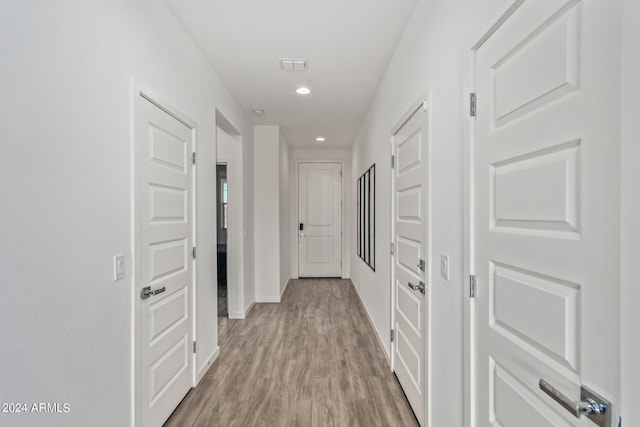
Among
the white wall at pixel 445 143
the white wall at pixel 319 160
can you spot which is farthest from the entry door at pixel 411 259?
the white wall at pixel 319 160

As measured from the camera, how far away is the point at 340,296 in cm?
507

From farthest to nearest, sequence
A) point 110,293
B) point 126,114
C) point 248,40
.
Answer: point 248,40
point 126,114
point 110,293

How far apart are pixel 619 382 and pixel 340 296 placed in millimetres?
4508

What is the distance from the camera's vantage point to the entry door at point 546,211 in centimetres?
71

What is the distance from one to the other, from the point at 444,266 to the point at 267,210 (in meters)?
3.37

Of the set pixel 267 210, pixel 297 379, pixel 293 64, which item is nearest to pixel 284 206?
pixel 267 210

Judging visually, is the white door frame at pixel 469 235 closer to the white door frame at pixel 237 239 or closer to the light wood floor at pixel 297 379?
the light wood floor at pixel 297 379

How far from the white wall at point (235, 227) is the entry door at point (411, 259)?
6.64 ft

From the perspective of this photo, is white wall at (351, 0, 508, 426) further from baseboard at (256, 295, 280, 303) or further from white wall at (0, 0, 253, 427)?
baseboard at (256, 295, 280, 303)

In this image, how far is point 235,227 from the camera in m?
3.93

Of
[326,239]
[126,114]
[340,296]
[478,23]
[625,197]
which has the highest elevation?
[478,23]

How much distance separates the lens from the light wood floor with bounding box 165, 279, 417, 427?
2064 mm

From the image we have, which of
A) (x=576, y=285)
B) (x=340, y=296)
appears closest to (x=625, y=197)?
(x=576, y=285)

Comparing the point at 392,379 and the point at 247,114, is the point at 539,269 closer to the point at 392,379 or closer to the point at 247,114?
the point at 392,379
